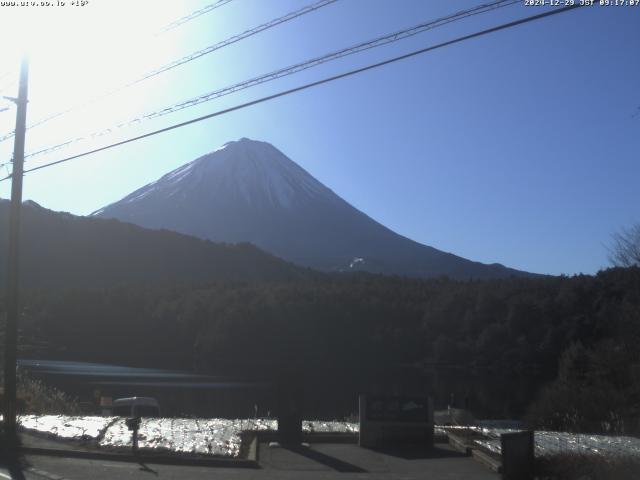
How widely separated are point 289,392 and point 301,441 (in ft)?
2.87

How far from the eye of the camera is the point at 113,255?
101m

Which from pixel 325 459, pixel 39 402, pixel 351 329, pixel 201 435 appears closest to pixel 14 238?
pixel 201 435

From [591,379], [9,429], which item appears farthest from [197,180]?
[9,429]

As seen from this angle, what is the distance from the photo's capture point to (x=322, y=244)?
18100 centimetres

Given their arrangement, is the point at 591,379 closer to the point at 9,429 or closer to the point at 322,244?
the point at 9,429

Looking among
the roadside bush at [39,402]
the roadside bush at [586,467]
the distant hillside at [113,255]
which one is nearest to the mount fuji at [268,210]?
the distant hillside at [113,255]

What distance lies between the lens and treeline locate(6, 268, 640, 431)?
204ft

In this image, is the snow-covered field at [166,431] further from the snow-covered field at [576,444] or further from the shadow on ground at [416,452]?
the snow-covered field at [576,444]

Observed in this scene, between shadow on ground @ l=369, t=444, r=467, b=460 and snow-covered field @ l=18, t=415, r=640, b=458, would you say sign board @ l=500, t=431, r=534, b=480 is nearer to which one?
snow-covered field @ l=18, t=415, r=640, b=458

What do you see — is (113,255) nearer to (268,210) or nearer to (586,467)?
(268,210)

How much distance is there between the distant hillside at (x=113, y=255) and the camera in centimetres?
8956

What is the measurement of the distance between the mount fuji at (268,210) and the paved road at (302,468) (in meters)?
151

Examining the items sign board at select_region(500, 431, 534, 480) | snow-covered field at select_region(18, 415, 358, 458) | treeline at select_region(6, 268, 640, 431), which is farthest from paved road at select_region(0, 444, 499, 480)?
treeline at select_region(6, 268, 640, 431)

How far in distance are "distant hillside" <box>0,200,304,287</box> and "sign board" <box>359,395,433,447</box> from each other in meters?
65.5
